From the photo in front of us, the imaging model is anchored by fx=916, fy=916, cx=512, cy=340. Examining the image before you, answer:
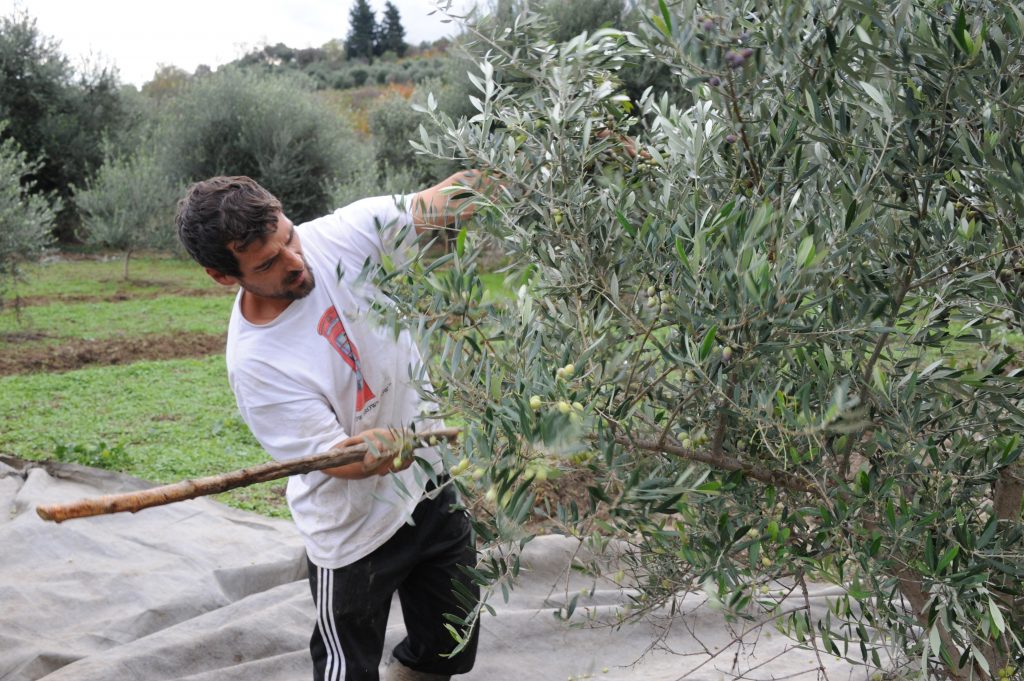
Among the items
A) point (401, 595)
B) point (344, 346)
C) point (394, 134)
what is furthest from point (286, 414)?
point (394, 134)

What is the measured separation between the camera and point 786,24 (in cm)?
174

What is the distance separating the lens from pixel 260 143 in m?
19.0

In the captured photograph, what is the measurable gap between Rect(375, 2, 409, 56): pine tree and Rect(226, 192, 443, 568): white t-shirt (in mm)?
54404

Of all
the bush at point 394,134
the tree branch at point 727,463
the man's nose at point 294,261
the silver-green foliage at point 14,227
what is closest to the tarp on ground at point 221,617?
the man's nose at point 294,261

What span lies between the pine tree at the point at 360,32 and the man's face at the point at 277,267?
54755 mm

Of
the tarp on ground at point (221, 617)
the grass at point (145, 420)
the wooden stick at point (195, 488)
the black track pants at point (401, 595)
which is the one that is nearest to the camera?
the wooden stick at point (195, 488)

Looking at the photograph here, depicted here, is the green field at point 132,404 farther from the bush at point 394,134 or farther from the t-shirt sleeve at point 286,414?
the bush at point 394,134

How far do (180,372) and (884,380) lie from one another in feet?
31.1

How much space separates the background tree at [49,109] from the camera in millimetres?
20672

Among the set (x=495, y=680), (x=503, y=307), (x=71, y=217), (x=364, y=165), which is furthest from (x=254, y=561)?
(x=71, y=217)

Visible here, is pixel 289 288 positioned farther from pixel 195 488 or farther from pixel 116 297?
pixel 116 297

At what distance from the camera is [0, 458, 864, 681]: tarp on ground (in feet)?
14.1

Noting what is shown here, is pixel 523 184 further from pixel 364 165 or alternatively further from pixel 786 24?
pixel 364 165

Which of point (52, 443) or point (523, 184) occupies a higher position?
point (523, 184)
